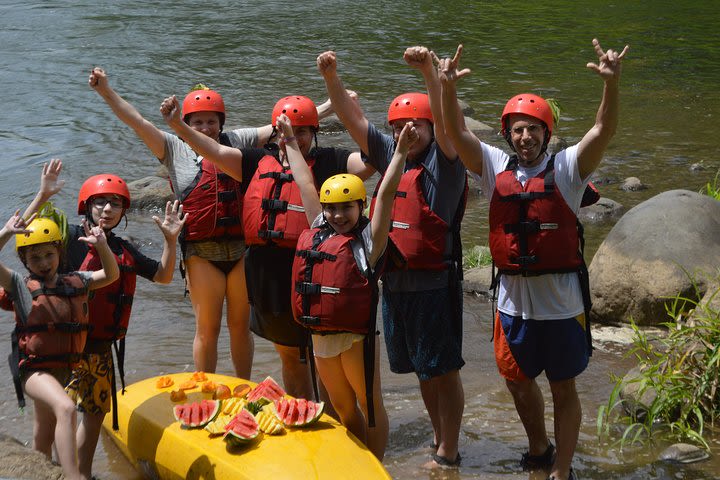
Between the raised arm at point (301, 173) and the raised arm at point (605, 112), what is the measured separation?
125 cm

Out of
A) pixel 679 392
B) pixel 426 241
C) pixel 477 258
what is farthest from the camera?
pixel 477 258

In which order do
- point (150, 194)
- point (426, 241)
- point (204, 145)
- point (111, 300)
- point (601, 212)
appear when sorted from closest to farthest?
point (426, 241) < point (111, 300) < point (204, 145) < point (601, 212) < point (150, 194)

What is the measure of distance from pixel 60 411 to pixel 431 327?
5.66 ft

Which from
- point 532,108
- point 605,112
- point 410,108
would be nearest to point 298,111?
point 410,108

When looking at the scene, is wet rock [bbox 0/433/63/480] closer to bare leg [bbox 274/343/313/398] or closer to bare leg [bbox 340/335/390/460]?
bare leg [bbox 274/343/313/398]

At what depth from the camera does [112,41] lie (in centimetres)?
1873

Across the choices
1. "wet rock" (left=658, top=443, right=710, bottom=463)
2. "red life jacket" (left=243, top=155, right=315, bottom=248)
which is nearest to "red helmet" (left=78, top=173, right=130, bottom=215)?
"red life jacket" (left=243, top=155, right=315, bottom=248)

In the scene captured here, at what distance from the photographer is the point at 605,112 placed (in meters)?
4.18

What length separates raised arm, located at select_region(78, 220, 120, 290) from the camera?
14.2ft

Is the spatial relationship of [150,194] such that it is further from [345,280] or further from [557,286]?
[557,286]

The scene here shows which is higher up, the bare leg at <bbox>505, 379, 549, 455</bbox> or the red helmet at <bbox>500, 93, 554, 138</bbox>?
the red helmet at <bbox>500, 93, 554, 138</bbox>

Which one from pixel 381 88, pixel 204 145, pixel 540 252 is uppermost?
pixel 381 88

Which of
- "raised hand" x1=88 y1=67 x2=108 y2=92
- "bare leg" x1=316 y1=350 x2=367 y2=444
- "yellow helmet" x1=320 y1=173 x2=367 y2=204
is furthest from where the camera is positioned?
"raised hand" x1=88 y1=67 x2=108 y2=92

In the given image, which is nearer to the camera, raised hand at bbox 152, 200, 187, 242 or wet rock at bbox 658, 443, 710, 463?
raised hand at bbox 152, 200, 187, 242
